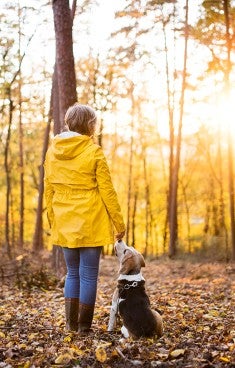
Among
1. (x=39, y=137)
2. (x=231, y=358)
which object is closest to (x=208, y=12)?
(x=231, y=358)

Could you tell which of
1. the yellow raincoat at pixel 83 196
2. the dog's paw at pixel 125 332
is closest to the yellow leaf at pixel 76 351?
the dog's paw at pixel 125 332

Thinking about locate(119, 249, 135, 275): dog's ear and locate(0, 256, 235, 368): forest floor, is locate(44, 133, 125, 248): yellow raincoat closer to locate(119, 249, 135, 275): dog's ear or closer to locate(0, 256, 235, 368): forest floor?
locate(119, 249, 135, 275): dog's ear

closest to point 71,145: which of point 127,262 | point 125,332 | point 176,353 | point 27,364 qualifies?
point 127,262

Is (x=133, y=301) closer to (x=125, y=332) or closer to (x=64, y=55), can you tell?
(x=125, y=332)

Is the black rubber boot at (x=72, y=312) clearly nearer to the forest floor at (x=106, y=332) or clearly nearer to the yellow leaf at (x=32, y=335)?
the forest floor at (x=106, y=332)

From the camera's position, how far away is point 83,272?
4.85 metres

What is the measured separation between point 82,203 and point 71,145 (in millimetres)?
600

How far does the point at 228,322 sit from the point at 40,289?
4271 millimetres

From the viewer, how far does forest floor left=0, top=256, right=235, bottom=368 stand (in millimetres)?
3982

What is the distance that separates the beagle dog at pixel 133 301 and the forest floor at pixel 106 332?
0.11m

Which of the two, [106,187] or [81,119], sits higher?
[81,119]

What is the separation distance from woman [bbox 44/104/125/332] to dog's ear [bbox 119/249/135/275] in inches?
8.0

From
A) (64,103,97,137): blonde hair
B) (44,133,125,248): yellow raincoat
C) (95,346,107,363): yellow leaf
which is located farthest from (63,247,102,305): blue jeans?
(64,103,97,137): blonde hair

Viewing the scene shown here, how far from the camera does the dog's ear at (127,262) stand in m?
4.73
